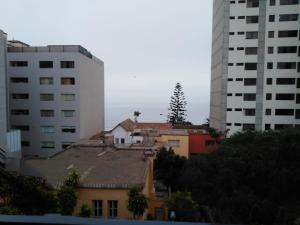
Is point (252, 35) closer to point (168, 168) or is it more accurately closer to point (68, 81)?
point (168, 168)

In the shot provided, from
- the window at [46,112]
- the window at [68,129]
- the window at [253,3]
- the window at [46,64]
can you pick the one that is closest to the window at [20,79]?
the window at [46,64]

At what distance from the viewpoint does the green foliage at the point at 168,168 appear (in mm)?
12866

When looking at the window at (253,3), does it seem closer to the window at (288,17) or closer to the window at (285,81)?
the window at (288,17)

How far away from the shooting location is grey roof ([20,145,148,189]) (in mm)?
7742

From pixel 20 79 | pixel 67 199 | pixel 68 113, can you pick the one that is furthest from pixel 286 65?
pixel 20 79

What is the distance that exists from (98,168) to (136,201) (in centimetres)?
264

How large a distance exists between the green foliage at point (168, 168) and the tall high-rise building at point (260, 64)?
7.86m

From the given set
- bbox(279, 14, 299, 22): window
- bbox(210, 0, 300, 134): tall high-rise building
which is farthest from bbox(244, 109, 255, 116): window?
bbox(279, 14, 299, 22): window

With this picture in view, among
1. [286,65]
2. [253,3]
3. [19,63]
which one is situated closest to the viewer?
[286,65]

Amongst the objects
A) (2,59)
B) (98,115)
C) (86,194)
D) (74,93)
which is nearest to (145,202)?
(86,194)


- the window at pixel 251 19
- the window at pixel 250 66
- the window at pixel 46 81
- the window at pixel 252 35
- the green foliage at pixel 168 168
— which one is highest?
the window at pixel 251 19

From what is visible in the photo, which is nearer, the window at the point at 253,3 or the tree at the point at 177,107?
the window at the point at 253,3

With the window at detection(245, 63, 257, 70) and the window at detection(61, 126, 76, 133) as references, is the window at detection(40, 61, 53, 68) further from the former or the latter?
the window at detection(245, 63, 257, 70)

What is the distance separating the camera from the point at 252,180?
9633 millimetres
